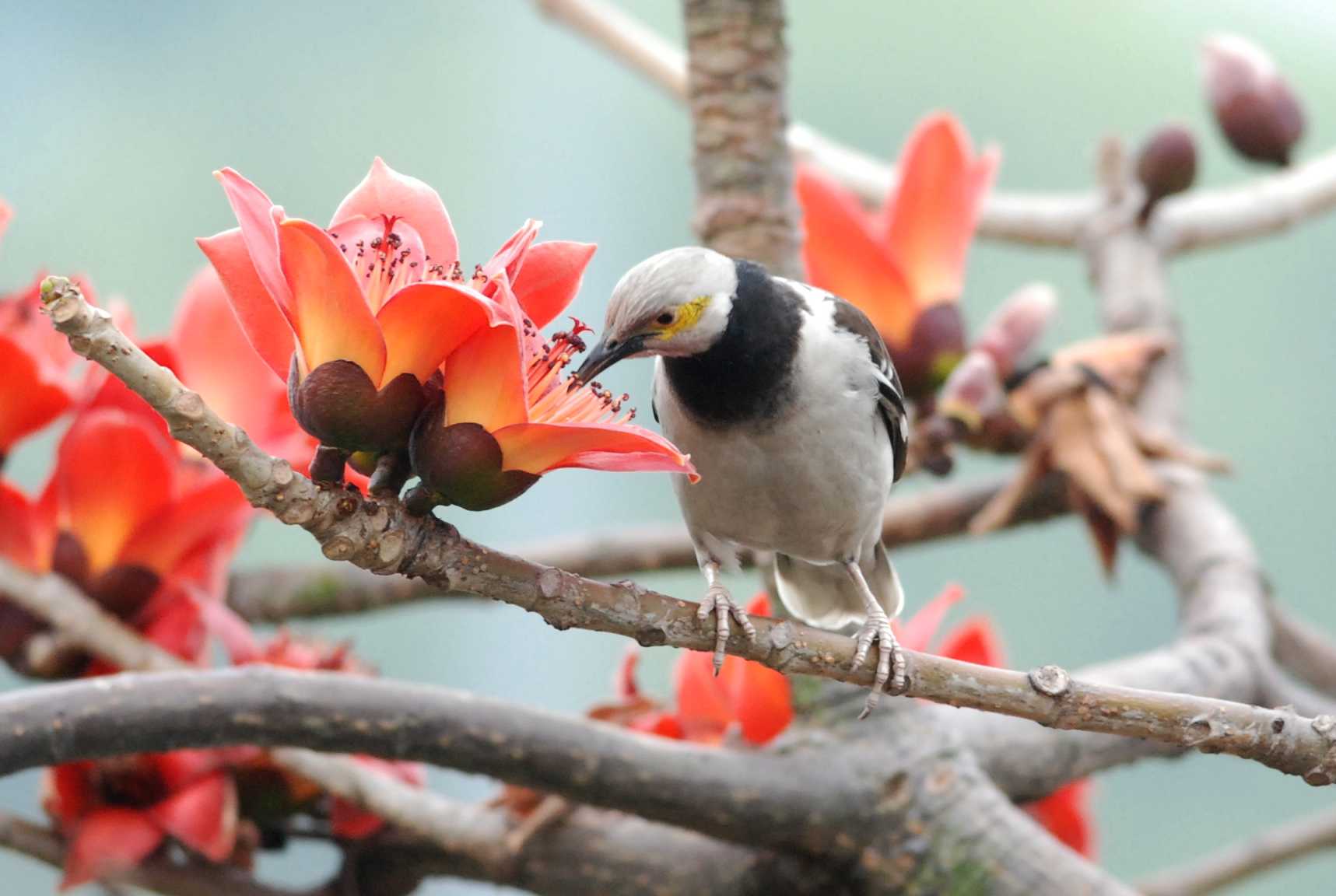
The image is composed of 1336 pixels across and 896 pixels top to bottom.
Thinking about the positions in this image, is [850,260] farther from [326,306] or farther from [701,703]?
[326,306]

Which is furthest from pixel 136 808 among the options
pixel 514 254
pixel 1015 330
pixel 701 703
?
pixel 1015 330

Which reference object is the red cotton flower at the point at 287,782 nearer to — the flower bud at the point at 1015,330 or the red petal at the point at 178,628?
the red petal at the point at 178,628

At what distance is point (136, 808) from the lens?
1025 millimetres

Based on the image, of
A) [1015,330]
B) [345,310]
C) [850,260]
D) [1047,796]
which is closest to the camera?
[345,310]

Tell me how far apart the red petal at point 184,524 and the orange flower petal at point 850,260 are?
55 centimetres

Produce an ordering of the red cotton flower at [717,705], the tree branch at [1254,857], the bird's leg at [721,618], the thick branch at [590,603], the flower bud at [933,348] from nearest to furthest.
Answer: the thick branch at [590,603] → the bird's leg at [721,618] → the red cotton flower at [717,705] → the flower bud at [933,348] → the tree branch at [1254,857]

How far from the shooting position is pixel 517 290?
63cm

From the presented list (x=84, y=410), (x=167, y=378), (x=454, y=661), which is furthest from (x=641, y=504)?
(x=167, y=378)

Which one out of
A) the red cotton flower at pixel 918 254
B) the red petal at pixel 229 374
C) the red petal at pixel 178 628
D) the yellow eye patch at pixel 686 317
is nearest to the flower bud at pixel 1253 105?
the red cotton flower at pixel 918 254

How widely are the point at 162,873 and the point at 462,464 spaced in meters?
0.60

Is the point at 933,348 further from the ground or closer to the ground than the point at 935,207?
closer to the ground

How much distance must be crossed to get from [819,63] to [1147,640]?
1533mm

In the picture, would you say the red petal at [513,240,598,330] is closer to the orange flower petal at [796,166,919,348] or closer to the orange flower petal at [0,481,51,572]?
the orange flower petal at [0,481,51,572]

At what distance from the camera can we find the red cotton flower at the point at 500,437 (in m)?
0.56
